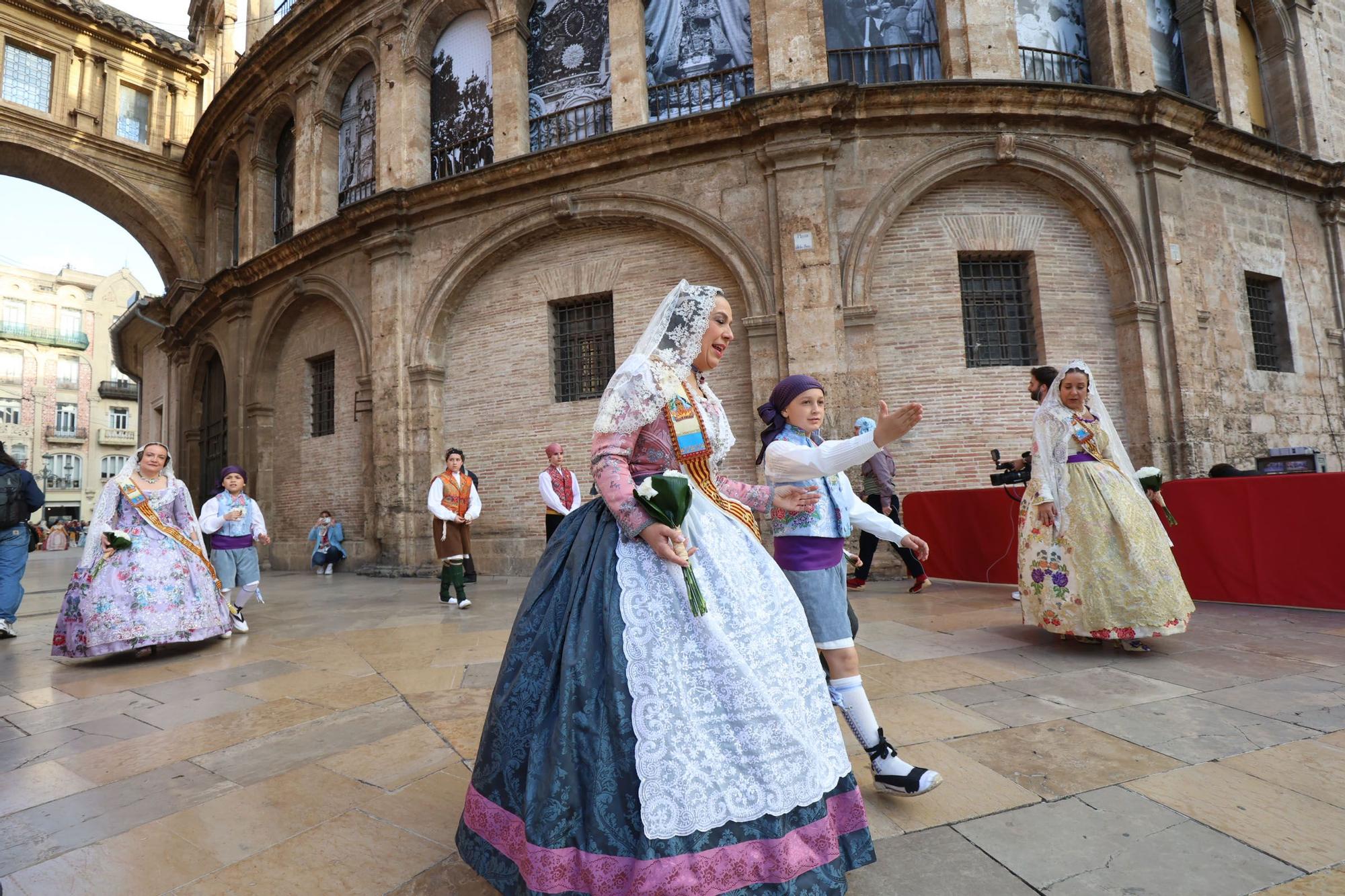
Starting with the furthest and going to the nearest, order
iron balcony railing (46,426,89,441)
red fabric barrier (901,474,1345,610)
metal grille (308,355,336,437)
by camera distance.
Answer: iron balcony railing (46,426,89,441) → metal grille (308,355,336,437) → red fabric barrier (901,474,1345,610)

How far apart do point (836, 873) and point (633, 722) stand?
65cm

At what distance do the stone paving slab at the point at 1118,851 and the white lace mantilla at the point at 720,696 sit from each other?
68 cm

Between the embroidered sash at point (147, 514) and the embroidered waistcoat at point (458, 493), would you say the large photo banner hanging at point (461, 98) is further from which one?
the embroidered sash at point (147, 514)

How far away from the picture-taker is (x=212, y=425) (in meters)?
17.8

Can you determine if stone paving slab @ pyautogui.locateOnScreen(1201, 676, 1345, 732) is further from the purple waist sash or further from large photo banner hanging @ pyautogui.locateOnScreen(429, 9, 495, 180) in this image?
large photo banner hanging @ pyautogui.locateOnScreen(429, 9, 495, 180)

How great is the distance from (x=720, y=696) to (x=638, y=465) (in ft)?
2.44

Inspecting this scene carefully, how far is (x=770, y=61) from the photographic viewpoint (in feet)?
31.9

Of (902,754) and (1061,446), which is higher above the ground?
(1061,446)

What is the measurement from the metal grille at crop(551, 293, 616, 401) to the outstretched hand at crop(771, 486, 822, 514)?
8517 millimetres

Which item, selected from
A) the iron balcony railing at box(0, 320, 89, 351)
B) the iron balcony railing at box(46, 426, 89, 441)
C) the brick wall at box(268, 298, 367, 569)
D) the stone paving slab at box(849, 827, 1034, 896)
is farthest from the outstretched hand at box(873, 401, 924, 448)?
the iron balcony railing at box(0, 320, 89, 351)

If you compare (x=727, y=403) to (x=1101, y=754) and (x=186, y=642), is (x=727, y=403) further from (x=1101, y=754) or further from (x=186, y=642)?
(x=1101, y=754)

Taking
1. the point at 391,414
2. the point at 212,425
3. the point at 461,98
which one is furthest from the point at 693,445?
the point at 212,425

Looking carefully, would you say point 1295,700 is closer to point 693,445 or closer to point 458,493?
point 693,445

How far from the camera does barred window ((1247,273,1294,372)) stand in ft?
39.1
